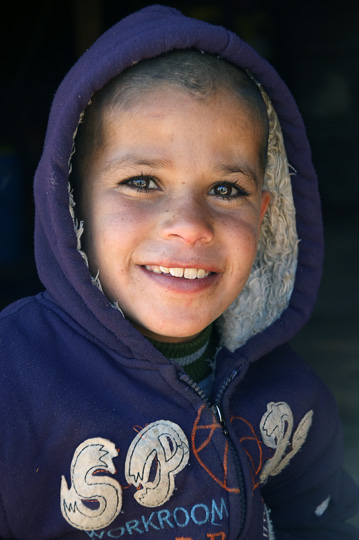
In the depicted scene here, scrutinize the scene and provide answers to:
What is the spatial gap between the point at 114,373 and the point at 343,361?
89.1 inches

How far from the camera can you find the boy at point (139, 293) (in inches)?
54.6

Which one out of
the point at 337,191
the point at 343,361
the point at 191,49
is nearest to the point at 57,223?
the point at 191,49

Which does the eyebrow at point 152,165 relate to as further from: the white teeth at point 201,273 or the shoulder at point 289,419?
the shoulder at point 289,419

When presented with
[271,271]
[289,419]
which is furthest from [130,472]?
[271,271]

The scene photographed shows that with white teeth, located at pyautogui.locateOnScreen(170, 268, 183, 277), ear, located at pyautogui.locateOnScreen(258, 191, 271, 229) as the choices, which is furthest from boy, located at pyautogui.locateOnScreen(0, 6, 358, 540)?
ear, located at pyautogui.locateOnScreen(258, 191, 271, 229)

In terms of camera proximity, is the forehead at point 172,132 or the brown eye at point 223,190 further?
the brown eye at point 223,190

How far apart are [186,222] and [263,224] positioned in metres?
0.49

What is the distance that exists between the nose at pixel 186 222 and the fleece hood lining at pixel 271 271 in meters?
0.38

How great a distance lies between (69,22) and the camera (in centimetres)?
514

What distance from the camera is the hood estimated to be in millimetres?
1407

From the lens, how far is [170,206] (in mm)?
1437

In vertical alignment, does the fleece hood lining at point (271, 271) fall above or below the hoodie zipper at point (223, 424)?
above

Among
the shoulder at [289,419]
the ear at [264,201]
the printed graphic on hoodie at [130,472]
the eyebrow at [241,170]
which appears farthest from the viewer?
the ear at [264,201]

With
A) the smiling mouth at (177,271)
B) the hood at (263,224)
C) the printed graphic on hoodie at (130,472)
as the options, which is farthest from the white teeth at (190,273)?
the printed graphic on hoodie at (130,472)
